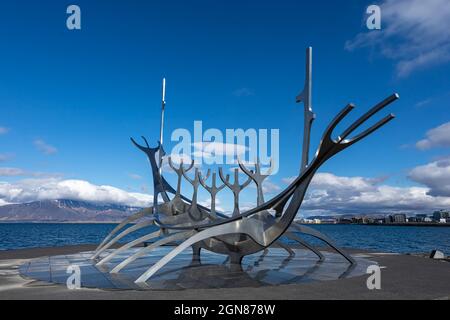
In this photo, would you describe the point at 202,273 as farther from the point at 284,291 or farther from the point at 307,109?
the point at 307,109

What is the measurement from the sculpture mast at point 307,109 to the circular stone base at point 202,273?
4211 mm

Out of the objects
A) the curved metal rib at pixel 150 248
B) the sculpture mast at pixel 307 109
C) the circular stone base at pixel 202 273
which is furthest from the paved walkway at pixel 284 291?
the sculpture mast at pixel 307 109

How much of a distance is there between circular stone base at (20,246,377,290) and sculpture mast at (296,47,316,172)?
421 cm

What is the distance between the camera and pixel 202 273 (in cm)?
1528

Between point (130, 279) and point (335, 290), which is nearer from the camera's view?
point (335, 290)

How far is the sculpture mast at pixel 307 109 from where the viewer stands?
547 inches

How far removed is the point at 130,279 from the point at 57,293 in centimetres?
305

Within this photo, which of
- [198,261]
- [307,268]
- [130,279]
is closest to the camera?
[130,279]

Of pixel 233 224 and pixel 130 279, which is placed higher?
pixel 233 224

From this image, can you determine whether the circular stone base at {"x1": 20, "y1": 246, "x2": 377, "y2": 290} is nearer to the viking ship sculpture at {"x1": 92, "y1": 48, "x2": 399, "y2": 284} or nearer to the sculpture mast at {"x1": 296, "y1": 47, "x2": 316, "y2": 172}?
the viking ship sculpture at {"x1": 92, "y1": 48, "x2": 399, "y2": 284}
